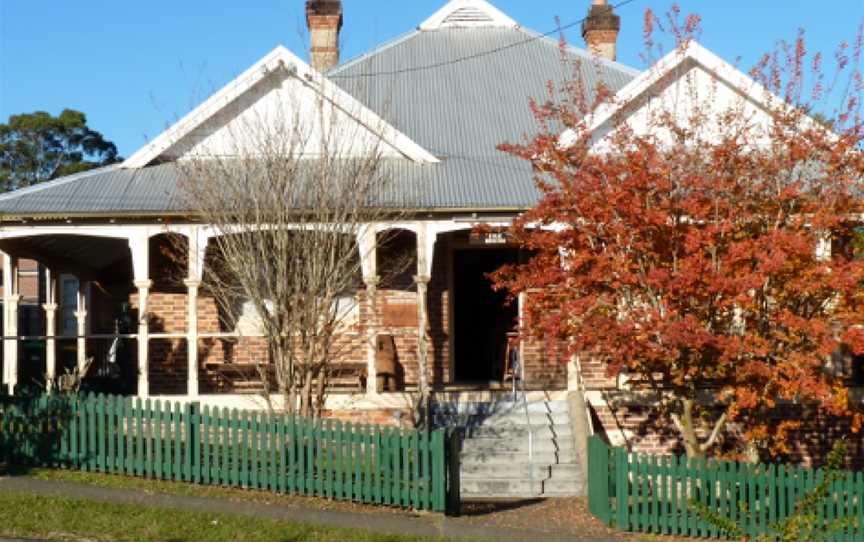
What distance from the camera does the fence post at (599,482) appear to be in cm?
1308

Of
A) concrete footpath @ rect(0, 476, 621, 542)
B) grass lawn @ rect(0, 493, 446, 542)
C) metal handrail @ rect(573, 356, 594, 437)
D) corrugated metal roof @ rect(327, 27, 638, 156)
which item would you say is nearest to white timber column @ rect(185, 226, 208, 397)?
concrete footpath @ rect(0, 476, 621, 542)

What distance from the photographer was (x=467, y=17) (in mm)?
25375

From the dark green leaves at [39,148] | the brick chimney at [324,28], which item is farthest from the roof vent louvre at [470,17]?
the dark green leaves at [39,148]

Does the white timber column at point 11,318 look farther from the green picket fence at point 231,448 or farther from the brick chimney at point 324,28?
the brick chimney at point 324,28

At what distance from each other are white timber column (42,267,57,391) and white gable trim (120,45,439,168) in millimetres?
3080

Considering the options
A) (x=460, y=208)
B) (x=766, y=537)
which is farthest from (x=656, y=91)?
(x=766, y=537)

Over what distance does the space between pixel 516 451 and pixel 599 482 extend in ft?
7.38

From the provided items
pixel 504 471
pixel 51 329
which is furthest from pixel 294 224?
pixel 51 329

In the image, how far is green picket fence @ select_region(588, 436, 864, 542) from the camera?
12562 millimetres

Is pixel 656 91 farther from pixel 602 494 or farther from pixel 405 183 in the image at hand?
pixel 602 494

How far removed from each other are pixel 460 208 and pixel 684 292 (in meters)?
5.04

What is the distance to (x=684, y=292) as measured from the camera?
491 inches

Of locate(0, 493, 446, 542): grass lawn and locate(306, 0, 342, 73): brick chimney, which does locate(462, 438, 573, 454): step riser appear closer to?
locate(0, 493, 446, 542): grass lawn

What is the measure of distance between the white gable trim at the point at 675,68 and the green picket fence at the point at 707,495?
493 cm
